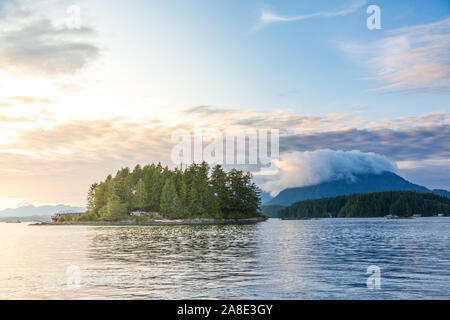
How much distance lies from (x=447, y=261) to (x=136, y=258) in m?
33.4

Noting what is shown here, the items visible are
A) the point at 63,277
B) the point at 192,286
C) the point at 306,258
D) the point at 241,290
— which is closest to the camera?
the point at 241,290

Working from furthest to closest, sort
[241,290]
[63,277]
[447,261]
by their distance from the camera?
1. [447,261]
2. [63,277]
3. [241,290]

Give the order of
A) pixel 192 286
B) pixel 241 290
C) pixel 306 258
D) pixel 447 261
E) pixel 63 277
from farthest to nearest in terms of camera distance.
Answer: pixel 306 258 < pixel 447 261 < pixel 63 277 < pixel 192 286 < pixel 241 290

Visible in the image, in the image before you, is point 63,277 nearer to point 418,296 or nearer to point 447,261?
point 418,296

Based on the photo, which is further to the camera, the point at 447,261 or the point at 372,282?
the point at 447,261

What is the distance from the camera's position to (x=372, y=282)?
28.2 meters

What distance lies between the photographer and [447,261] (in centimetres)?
4088

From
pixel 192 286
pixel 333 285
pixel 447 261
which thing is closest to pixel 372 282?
pixel 333 285

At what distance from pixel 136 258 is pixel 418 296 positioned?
3066cm
